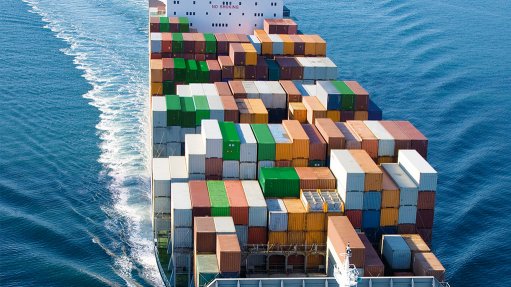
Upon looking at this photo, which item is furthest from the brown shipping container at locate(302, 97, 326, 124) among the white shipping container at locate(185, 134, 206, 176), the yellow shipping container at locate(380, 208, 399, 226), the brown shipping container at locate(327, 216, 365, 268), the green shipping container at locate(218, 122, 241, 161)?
the brown shipping container at locate(327, 216, 365, 268)

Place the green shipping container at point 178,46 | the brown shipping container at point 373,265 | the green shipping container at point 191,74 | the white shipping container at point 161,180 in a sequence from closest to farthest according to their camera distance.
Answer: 1. the brown shipping container at point 373,265
2. the white shipping container at point 161,180
3. the green shipping container at point 191,74
4. the green shipping container at point 178,46

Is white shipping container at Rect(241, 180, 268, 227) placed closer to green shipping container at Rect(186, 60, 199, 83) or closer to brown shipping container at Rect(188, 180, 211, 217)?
brown shipping container at Rect(188, 180, 211, 217)

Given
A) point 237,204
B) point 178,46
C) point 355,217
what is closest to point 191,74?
point 178,46

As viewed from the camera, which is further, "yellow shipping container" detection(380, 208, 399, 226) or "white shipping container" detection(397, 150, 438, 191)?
"white shipping container" detection(397, 150, 438, 191)

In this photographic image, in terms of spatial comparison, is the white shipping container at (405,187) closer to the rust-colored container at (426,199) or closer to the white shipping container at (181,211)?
the rust-colored container at (426,199)

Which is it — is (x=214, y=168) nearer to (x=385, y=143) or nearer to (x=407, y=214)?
(x=385, y=143)

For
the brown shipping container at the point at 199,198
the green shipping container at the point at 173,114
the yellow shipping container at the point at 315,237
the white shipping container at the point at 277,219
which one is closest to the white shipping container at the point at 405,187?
the yellow shipping container at the point at 315,237

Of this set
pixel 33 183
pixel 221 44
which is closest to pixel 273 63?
pixel 221 44
